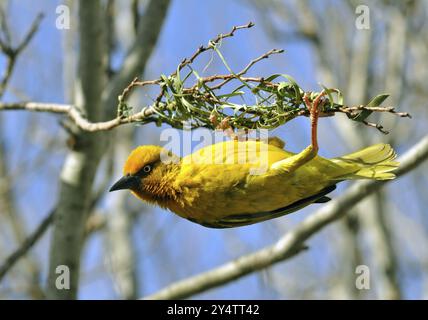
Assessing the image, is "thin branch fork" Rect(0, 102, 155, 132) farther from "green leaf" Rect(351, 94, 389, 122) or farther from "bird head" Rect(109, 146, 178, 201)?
"green leaf" Rect(351, 94, 389, 122)

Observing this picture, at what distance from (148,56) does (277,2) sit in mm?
4855

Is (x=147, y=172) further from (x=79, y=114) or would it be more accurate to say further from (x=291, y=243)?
(x=291, y=243)

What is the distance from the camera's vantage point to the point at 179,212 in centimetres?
372

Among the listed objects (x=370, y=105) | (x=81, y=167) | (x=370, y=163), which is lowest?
(x=370, y=105)

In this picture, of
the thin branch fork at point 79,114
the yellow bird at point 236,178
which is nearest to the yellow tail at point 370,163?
the yellow bird at point 236,178

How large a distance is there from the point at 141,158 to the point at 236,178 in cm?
57

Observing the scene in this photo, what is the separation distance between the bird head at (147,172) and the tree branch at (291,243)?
41.7 inches

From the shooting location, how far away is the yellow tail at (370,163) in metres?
3.69

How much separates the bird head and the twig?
54.1 inches

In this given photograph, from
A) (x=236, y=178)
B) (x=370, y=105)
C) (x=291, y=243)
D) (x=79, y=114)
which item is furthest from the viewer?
(x=291, y=243)

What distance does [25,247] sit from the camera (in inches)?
182

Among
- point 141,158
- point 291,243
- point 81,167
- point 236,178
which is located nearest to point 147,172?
point 141,158
